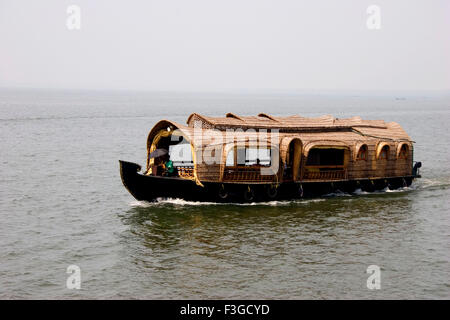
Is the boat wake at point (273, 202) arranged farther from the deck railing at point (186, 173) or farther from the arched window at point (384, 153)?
the arched window at point (384, 153)

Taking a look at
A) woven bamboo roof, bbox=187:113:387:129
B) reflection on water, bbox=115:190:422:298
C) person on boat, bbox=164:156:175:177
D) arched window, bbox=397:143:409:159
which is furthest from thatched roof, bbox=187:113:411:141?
reflection on water, bbox=115:190:422:298

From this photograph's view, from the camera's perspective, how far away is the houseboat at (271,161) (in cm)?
2577

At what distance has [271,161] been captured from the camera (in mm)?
27703

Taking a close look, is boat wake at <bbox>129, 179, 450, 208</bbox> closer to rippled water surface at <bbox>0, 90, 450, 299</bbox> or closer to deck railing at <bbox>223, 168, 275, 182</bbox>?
rippled water surface at <bbox>0, 90, 450, 299</bbox>

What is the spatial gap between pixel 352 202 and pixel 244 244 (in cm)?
945

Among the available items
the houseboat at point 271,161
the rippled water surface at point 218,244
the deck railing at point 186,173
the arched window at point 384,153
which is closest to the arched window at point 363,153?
the houseboat at point 271,161

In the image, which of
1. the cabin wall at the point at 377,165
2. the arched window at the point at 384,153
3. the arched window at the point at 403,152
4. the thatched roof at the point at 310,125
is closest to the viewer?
the thatched roof at the point at 310,125

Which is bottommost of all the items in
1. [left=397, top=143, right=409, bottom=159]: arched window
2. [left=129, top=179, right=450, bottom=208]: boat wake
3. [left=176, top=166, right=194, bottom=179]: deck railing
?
[left=129, top=179, right=450, bottom=208]: boat wake

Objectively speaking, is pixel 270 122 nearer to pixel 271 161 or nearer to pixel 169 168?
pixel 271 161

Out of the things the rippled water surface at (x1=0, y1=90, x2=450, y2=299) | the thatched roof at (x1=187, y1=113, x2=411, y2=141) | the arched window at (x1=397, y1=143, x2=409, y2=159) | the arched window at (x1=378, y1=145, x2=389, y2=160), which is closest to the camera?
the rippled water surface at (x1=0, y1=90, x2=450, y2=299)

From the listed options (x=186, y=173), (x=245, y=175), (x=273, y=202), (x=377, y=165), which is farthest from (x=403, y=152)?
(x=186, y=173)

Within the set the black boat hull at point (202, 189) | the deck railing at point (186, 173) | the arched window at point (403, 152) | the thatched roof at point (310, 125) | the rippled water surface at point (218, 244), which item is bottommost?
the rippled water surface at point (218, 244)

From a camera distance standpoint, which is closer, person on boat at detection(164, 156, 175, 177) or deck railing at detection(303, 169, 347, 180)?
person on boat at detection(164, 156, 175, 177)

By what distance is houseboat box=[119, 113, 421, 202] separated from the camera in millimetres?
25766
